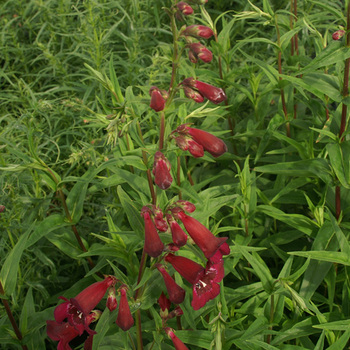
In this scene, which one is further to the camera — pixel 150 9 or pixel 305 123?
pixel 150 9

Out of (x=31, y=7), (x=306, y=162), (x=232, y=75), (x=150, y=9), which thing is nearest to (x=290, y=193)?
(x=306, y=162)

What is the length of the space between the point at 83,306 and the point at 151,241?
351 millimetres

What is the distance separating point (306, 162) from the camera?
8.04 ft

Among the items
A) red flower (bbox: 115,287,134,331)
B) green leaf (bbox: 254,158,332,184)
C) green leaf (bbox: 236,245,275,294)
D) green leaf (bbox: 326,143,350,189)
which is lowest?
green leaf (bbox: 236,245,275,294)

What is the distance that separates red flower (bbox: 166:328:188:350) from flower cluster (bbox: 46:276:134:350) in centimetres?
28

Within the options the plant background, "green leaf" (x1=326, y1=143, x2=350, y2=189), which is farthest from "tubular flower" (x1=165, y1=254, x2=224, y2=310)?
"green leaf" (x1=326, y1=143, x2=350, y2=189)

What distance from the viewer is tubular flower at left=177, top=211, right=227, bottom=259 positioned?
1734 millimetres

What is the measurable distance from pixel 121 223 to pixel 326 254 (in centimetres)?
127

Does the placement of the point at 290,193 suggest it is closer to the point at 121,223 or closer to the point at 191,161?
the point at 191,161

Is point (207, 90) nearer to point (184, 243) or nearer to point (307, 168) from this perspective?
point (184, 243)

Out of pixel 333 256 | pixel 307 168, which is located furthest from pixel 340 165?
pixel 333 256

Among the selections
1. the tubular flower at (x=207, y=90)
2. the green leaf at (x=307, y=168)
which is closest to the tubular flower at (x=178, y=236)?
the tubular flower at (x=207, y=90)

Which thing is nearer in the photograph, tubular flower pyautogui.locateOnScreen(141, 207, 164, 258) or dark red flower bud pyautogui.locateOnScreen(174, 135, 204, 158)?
tubular flower pyautogui.locateOnScreen(141, 207, 164, 258)

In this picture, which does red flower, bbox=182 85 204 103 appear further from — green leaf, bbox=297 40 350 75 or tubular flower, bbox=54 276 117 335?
tubular flower, bbox=54 276 117 335
